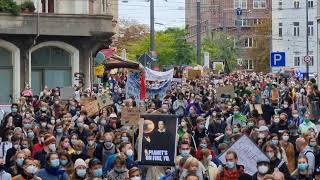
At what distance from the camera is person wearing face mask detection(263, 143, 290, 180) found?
54.9 ft

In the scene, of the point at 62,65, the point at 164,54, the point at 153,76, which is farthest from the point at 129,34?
the point at 153,76

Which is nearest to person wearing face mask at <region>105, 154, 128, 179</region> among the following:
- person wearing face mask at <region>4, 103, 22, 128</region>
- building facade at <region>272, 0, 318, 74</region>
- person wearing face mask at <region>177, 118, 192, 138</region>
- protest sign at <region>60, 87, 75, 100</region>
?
person wearing face mask at <region>177, 118, 192, 138</region>

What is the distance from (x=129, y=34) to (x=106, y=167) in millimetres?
108117

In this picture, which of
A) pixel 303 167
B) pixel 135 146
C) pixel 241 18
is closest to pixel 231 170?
pixel 303 167

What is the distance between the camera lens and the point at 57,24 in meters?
47.9

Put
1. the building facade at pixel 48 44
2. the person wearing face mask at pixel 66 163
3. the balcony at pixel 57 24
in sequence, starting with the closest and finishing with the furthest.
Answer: the person wearing face mask at pixel 66 163, the balcony at pixel 57 24, the building facade at pixel 48 44

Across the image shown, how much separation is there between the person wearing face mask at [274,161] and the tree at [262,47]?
8814cm

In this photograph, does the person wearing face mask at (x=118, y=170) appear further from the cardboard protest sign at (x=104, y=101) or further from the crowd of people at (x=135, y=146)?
the cardboard protest sign at (x=104, y=101)

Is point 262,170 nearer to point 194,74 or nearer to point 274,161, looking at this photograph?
point 274,161

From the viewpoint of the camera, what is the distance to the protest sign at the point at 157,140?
57.8 feet

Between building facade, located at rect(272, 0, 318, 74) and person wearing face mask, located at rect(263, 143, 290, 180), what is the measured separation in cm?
8570

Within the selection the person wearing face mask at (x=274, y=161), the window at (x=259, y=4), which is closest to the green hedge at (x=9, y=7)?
the person wearing face mask at (x=274, y=161)

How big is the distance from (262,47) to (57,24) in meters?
63.1

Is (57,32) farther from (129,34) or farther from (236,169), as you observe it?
(129,34)
